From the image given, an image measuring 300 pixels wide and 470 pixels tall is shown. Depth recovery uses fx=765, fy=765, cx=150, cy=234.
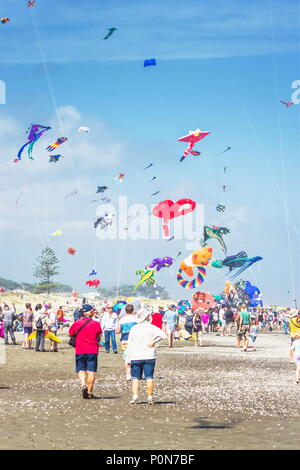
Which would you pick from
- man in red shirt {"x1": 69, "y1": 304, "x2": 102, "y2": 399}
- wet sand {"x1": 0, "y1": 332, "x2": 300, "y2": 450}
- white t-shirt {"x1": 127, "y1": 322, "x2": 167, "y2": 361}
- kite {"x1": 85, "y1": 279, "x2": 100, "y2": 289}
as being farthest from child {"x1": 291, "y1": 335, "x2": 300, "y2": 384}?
kite {"x1": 85, "y1": 279, "x2": 100, "y2": 289}

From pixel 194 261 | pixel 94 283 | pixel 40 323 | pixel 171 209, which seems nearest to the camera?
pixel 40 323

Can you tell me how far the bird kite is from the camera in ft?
250

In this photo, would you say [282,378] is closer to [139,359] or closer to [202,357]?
[139,359]

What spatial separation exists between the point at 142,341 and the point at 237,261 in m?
62.7

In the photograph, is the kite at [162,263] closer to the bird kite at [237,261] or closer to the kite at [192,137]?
the bird kite at [237,261]

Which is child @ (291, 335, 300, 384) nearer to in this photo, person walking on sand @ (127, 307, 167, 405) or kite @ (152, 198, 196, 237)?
person walking on sand @ (127, 307, 167, 405)

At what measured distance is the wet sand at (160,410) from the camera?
1071cm

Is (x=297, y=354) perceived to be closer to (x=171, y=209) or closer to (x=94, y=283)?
(x=171, y=209)

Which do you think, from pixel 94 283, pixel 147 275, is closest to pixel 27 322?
pixel 147 275

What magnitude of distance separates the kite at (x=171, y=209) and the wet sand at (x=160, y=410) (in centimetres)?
2883

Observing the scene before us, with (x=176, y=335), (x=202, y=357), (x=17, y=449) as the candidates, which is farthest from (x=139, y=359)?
(x=176, y=335)

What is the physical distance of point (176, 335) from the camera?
46.8 m

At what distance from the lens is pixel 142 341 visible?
51.2ft

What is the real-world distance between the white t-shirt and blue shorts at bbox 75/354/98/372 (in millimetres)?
955
